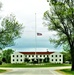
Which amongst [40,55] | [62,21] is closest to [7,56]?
[40,55]

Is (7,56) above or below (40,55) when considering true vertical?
below

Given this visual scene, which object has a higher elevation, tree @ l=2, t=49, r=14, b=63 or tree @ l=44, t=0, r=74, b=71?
tree @ l=44, t=0, r=74, b=71

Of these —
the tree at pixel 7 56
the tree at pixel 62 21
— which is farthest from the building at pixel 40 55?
the tree at pixel 62 21

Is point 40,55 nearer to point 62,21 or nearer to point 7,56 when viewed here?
point 7,56

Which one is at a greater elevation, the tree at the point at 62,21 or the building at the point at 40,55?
the tree at the point at 62,21

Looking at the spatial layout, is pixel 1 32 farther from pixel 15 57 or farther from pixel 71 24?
pixel 15 57

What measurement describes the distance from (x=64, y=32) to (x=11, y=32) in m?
8.80

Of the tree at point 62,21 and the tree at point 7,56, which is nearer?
the tree at point 62,21

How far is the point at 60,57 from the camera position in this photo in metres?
146

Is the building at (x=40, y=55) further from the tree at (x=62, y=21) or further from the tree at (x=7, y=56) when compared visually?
the tree at (x=62, y=21)

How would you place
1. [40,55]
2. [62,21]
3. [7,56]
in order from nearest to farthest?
[62,21] → [40,55] → [7,56]

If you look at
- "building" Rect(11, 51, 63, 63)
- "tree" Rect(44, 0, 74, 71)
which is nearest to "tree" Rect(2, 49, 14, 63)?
"building" Rect(11, 51, 63, 63)

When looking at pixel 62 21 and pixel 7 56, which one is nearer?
pixel 62 21

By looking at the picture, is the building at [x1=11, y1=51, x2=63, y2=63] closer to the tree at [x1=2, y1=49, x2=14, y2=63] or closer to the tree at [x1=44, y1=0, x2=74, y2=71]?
the tree at [x1=2, y1=49, x2=14, y2=63]
